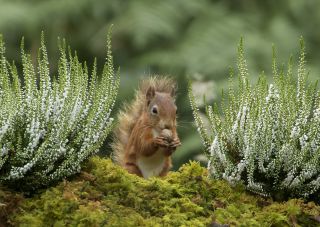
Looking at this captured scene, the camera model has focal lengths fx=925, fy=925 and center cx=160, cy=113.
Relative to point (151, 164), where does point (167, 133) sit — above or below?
above

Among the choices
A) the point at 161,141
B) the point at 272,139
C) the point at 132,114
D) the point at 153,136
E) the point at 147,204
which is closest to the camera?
the point at 147,204

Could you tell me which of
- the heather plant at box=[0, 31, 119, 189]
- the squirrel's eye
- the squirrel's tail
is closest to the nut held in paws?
the squirrel's eye

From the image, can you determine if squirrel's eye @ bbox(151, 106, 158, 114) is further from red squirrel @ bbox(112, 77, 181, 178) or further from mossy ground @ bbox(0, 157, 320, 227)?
mossy ground @ bbox(0, 157, 320, 227)

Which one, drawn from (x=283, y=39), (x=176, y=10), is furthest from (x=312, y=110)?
(x=176, y=10)

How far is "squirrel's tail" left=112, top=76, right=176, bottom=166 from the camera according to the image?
4.65 m

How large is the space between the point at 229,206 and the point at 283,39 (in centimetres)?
455

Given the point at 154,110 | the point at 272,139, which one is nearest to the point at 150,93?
the point at 154,110

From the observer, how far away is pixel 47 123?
3.63 m

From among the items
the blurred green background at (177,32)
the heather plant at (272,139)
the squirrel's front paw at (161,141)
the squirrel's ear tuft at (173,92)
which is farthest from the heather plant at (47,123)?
the blurred green background at (177,32)

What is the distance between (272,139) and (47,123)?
0.91 metres

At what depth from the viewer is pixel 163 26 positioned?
808 centimetres

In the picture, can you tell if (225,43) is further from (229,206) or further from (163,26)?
(229,206)

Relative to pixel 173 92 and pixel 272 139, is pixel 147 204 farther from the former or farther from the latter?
pixel 173 92

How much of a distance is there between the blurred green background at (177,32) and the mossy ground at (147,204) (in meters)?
3.51
